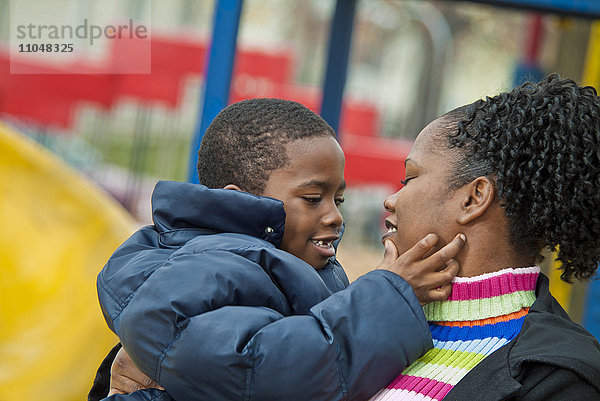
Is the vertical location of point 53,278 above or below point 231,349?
below

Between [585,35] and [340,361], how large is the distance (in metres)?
3.77

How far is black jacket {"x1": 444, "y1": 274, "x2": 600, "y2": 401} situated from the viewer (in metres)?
1.43

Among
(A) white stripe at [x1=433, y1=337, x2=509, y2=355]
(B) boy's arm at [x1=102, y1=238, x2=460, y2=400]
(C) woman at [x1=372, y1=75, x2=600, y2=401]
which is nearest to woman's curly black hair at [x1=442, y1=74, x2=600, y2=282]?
(C) woman at [x1=372, y1=75, x2=600, y2=401]

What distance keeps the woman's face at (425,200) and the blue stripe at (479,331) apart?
19 cm

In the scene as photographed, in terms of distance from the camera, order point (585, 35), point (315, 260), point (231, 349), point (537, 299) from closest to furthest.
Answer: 1. point (231, 349)
2. point (537, 299)
3. point (315, 260)
4. point (585, 35)

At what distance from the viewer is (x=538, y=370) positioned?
4.79 ft

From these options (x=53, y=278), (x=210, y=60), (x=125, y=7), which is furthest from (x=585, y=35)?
(x=125, y=7)

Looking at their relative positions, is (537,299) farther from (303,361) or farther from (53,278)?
(53,278)

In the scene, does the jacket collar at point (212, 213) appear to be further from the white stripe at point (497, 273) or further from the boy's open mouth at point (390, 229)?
the white stripe at point (497, 273)

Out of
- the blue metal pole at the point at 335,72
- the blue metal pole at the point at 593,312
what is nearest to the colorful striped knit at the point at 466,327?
the blue metal pole at the point at 593,312

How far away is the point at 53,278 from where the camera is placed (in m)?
3.60

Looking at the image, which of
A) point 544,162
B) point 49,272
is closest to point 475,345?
point 544,162

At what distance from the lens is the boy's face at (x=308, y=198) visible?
202 centimetres

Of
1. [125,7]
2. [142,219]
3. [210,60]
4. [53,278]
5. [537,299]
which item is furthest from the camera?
[125,7]
